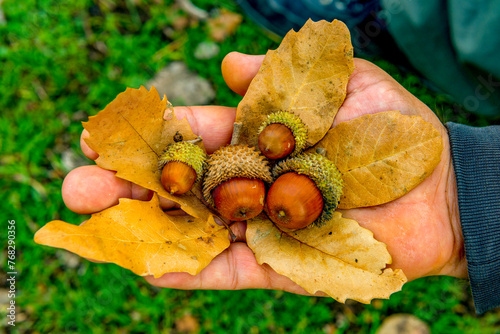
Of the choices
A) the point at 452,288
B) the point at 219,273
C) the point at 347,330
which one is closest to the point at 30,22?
the point at 219,273

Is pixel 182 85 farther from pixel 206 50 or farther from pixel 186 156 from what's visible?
pixel 186 156

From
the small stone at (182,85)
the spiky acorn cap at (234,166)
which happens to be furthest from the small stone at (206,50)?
the spiky acorn cap at (234,166)

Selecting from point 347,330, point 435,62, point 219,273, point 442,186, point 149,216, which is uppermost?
point 435,62

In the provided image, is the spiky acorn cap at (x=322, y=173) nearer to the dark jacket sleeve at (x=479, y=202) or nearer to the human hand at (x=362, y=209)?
the human hand at (x=362, y=209)

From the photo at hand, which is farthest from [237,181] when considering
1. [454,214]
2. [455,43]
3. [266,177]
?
[455,43]

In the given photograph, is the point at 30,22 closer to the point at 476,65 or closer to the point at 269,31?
the point at 269,31

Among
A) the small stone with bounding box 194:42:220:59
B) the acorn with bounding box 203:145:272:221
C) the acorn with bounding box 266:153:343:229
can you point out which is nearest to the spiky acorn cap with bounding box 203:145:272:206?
the acorn with bounding box 203:145:272:221
